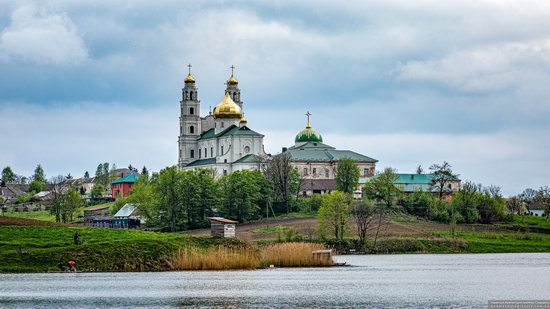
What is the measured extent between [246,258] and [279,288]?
13246mm

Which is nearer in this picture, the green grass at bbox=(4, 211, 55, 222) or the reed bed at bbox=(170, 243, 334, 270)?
the reed bed at bbox=(170, 243, 334, 270)

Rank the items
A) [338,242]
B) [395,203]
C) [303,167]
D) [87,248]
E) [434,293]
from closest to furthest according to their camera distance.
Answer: [434,293], [87,248], [338,242], [395,203], [303,167]

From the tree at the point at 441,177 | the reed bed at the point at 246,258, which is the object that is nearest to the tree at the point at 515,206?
the tree at the point at 441,177

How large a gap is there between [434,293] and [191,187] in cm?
8152

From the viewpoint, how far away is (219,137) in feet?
552

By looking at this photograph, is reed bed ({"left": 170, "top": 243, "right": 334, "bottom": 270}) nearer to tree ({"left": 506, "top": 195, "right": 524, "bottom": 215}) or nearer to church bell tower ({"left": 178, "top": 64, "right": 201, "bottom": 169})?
tree ({"left": 506, "top": 195, "right": 524, "bottom": 215})

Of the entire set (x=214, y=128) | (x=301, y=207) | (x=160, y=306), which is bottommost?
(x=160, y=306)

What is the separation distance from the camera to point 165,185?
13100 centimetres

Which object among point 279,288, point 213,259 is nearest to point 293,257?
point 213,259

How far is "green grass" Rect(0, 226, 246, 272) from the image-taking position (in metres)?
62.1

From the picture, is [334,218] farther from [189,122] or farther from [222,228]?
[189,122]

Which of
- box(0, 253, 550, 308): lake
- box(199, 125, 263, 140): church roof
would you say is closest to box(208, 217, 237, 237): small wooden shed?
box(0, 253, 550, 308): lake

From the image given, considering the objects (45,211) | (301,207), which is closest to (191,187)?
(301,207)

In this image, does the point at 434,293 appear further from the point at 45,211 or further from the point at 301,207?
the point at 45,211
